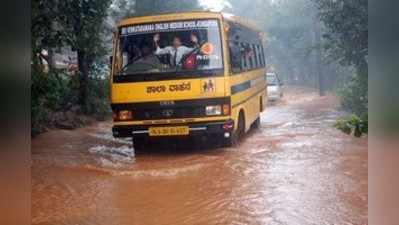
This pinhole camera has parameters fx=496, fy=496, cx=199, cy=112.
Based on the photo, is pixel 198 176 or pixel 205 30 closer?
pixel 198 176

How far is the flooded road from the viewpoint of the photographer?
13.0 ft

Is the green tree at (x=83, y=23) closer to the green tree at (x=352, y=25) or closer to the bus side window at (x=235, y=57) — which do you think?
the bus side window at (x=235, y=57)

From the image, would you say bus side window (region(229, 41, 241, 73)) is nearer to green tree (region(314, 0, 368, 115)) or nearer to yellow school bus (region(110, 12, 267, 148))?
yellow school bus (region(110, 12, 267, 148))

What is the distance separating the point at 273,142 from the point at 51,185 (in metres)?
3.54

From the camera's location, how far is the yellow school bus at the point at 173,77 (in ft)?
19.6

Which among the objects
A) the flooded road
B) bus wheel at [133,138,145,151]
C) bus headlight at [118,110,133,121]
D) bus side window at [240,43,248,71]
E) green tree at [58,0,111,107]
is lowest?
the flooded road

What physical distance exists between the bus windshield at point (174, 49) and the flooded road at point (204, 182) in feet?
3.75

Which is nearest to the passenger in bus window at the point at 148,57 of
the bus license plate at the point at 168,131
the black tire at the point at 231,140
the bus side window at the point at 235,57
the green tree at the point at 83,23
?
the bus license plate at the point at 168,131

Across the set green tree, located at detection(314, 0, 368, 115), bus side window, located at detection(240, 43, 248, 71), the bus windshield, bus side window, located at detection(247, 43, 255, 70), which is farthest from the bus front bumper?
bus side window, located at detection(247, 43, 255, 70)

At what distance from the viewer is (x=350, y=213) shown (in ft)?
12.5

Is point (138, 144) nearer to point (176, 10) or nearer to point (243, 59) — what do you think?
point (243, 59)
